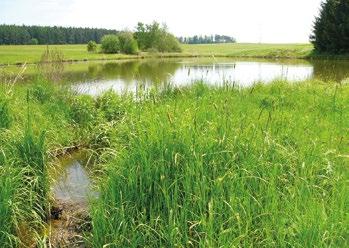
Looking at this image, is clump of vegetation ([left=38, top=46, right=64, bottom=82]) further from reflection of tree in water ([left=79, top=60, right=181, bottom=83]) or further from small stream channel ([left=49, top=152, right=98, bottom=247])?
reflection of tree in water ([left=79, top=60, right=181, bottom=83])

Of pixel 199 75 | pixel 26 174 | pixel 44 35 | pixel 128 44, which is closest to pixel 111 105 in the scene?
pixel 26 174

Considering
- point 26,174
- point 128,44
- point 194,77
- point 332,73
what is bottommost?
point 332,73

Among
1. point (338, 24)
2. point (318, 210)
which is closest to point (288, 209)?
point (318, 210)

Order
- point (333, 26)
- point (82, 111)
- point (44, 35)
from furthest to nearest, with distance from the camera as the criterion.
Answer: point (44, 35)
point (333, 26)
point (82, 111)

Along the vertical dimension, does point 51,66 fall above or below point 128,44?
below

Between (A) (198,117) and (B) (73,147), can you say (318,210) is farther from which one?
(B) (73,147)

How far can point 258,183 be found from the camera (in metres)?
4.19

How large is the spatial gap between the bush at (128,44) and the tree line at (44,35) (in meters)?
→ 45.0

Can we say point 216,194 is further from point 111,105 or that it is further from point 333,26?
point 333,26

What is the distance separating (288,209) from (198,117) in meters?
2.39

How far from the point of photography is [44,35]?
13275cm

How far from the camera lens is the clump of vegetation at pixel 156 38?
85250 millimetres

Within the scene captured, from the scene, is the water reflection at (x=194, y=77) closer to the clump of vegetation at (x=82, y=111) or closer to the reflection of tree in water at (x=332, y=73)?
the reflection of tree in water at (x=332, y=73)

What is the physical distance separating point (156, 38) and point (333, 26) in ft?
145
